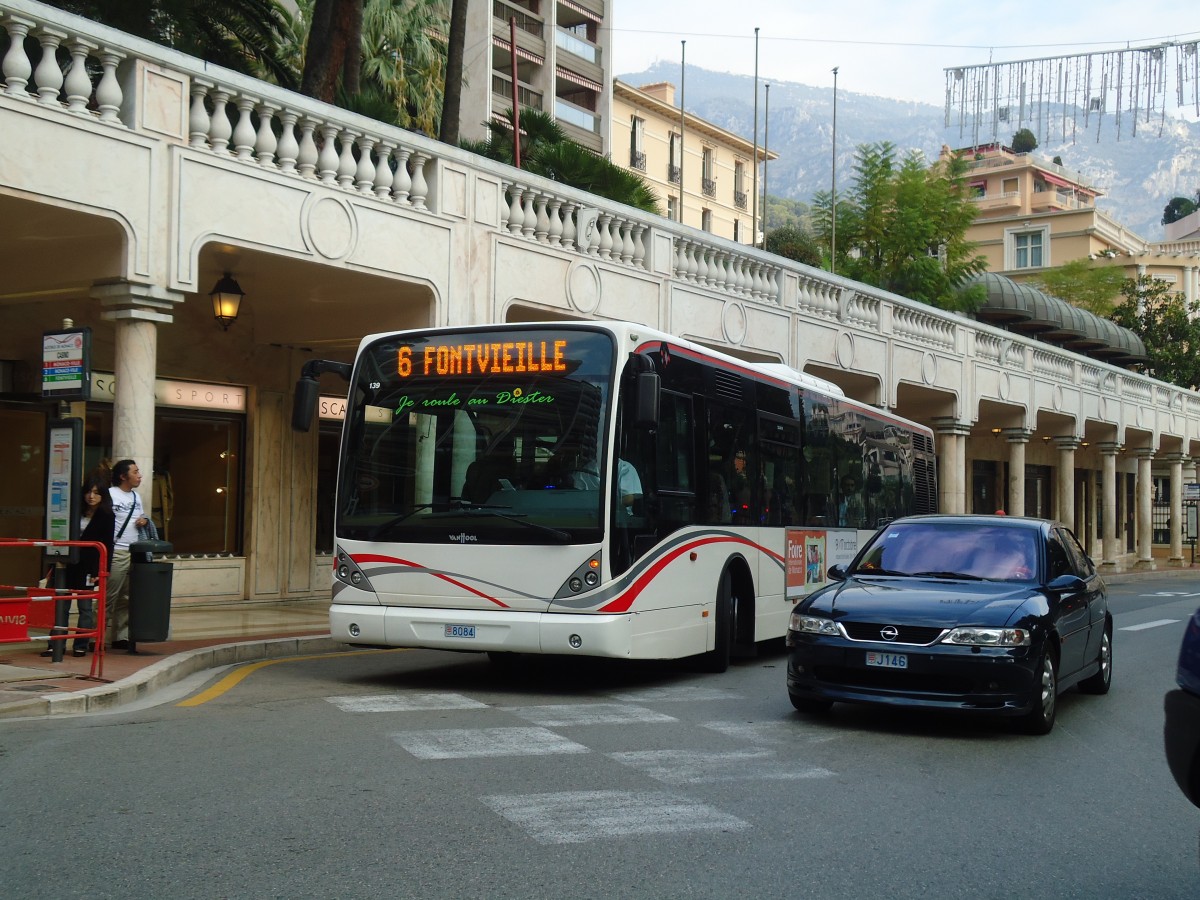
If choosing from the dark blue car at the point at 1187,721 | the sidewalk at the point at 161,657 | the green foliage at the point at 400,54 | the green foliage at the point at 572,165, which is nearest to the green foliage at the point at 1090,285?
the green foliage at the point at 400,54

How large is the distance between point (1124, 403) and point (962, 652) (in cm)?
3724

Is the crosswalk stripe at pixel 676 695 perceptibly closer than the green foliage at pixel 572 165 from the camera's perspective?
Yes

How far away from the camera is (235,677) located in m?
11.4

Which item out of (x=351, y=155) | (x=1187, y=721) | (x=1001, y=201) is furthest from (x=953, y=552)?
(x=1001, y=201)

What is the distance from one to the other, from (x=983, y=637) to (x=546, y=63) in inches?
2260

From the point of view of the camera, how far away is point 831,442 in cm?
1603

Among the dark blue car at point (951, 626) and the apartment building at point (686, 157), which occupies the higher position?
the apartment building at point (686, 157)

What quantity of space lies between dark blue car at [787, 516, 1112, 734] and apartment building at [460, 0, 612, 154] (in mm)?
46071

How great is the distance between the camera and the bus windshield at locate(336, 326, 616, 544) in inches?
415

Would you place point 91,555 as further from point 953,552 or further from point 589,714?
point 953,552

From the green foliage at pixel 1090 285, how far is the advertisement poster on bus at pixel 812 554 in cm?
5097

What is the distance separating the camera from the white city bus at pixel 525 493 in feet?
34.3

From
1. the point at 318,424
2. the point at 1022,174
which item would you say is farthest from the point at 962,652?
the point at 1022,174

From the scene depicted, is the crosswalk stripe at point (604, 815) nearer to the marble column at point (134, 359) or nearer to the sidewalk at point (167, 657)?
the sidewalk at point (167, 657)
